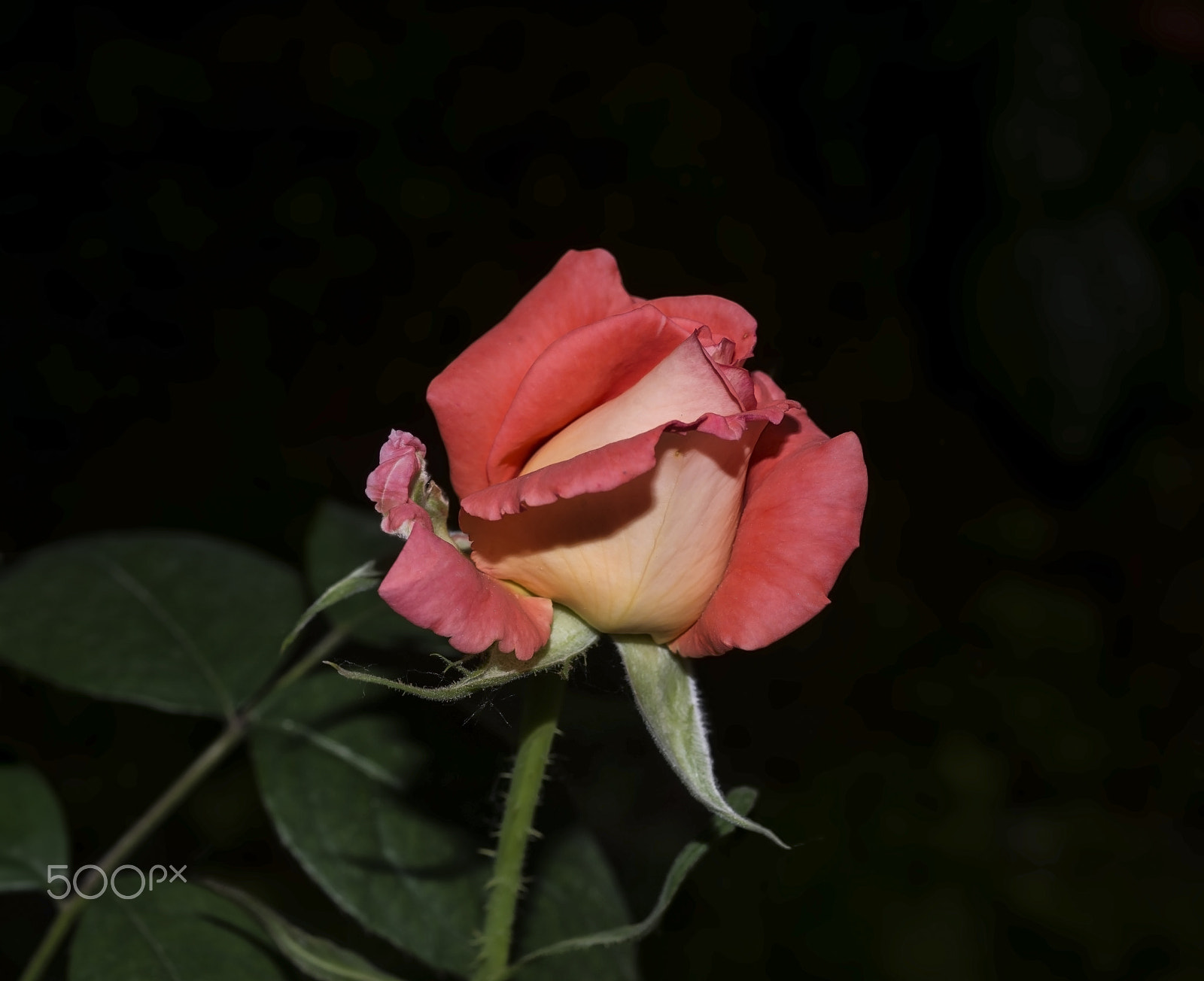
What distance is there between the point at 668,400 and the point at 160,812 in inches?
23.2

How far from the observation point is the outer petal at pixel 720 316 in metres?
0.59

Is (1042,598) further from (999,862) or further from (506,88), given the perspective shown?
(506,88)

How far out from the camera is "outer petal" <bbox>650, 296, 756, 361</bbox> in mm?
586

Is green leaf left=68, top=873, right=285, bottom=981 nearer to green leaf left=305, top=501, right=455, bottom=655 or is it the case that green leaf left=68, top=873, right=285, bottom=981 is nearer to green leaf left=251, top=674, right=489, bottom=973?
green leaf left=251, top=674, right=489, bottom=973

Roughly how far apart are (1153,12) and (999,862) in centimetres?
125

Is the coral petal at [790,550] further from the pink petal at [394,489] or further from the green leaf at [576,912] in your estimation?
the green leaf at [576,912]

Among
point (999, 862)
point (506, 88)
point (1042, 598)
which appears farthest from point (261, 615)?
point (1042, 598)

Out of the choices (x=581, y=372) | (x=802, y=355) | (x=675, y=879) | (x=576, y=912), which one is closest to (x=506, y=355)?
(x=581, y=372)

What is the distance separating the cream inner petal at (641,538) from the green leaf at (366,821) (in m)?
0.38

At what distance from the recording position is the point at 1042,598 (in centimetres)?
172

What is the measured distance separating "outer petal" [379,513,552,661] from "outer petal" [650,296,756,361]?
197 mm

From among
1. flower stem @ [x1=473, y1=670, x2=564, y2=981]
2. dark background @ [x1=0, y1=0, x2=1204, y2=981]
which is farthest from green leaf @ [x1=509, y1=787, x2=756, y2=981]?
dark background @ [x1=0, y1=0, x2=1204, y2=981]

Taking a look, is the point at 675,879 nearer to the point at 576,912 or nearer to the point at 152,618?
the point at 576,912

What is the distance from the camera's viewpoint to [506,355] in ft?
1.95
